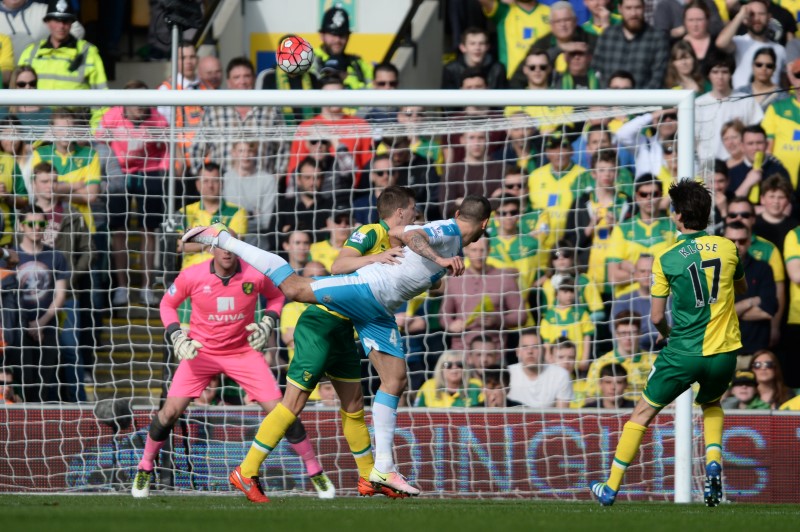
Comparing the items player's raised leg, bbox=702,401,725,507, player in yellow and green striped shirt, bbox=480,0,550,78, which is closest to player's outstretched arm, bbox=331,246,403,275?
player's raised leg, bbox=702,401,725,507

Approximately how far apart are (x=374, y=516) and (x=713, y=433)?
8.00ft

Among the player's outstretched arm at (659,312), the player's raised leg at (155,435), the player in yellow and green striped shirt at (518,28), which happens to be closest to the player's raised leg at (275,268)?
the player's raised leg at (155,435)

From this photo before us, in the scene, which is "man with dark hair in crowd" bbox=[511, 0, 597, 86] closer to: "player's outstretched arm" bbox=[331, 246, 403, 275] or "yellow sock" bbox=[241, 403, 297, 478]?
"player's outstretched arm" bbox=[331, 246, 403, 275]

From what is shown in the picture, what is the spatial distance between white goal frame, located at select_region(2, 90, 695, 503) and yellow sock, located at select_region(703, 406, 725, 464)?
1.05m

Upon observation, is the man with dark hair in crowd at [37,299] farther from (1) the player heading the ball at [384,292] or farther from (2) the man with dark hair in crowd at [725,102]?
(2) the man with dark hair in crowd at [725,102]

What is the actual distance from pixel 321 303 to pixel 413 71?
6.94 metres

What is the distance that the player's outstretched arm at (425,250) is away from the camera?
771 cm

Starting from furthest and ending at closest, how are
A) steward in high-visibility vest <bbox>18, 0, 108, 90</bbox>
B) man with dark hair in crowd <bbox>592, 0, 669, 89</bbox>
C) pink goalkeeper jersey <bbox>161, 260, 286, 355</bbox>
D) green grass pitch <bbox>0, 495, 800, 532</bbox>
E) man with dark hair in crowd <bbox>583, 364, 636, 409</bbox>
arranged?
1. steward in high-visibility vest <bbox>18, 0, 108, 90</bbox>
2. man with dark hair in crowd <bbox>592, 0, 669, 89</bbox>
3. man with dark hair in crowd <bbox>583, 364, 636, 409</bbox>
4. pink goalkeeper jersey <bbox>161, 260, 286, 355</bbox>
5. green grass pitch <bbox>0, 495, 800, 532</bbox>

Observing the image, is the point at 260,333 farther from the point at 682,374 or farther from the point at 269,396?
the point at 682,374

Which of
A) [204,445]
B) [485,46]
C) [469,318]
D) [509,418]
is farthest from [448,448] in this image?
[485,46]

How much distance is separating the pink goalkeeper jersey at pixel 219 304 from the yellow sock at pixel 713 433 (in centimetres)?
360

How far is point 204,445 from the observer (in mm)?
10828

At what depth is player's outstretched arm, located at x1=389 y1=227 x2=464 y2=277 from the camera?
771 centimetres

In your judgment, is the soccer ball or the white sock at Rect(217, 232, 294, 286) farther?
the soccer ball
